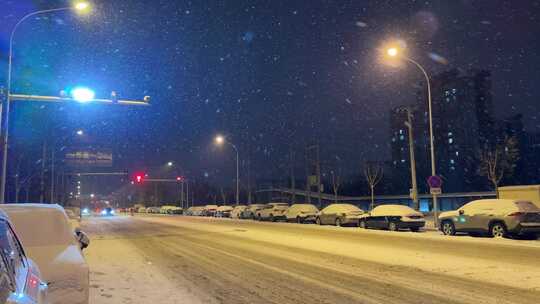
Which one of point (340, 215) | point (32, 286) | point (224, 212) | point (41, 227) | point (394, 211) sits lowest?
point (224, 212)

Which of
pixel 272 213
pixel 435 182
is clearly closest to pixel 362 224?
pixel 435 182

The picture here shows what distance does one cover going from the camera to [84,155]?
44438mm

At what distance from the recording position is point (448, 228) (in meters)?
21.9

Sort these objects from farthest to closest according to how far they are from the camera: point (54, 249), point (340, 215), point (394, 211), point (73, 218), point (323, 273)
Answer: point (340, 215), point (73, 218), point (394, 211), point (323, 273), point (54, 249)

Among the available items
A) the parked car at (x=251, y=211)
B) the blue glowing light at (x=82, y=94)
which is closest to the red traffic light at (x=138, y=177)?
the parked car at (x=251, y=211)

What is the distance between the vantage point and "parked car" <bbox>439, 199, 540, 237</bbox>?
18859 mm

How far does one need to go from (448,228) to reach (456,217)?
75 cm

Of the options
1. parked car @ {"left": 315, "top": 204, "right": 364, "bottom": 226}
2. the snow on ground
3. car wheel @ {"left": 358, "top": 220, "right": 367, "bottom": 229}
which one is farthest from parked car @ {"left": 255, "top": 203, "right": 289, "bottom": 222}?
the snow on ground

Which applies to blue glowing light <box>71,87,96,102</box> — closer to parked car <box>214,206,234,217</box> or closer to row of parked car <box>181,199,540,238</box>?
row of parked car <box>181,199,540,238</box>

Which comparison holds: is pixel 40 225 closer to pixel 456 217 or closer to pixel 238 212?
pixel 456 217

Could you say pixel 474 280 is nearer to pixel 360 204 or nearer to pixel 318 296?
pixel 318 296

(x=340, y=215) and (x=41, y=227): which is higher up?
(x=41, y=227)

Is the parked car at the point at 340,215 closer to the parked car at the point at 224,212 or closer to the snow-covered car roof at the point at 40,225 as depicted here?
the snow-covered car roof at the point at 40,225

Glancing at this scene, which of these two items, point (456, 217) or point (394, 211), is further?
point (394, 211)
